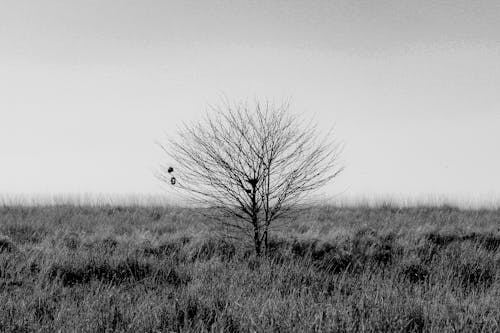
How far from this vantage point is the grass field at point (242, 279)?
404cm

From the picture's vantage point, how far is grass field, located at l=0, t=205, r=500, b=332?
4.04 metres

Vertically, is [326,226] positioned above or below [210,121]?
below

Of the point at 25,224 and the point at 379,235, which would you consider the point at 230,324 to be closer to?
the point at 379,235

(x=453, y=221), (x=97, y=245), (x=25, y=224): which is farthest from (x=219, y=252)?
(x=453, y=221)

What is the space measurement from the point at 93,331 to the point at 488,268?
697 cm

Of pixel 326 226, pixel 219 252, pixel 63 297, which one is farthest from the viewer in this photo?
pixel 326 226

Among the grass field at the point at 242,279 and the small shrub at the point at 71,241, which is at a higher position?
the small shrub at the point at 71,241

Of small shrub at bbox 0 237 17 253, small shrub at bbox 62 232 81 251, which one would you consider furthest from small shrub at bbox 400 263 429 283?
small shrub at bbox 0 237 17 253

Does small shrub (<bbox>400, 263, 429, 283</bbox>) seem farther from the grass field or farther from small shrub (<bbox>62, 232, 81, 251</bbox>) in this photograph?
small shrub (<bbox>62, 232, 81, 251</bbox>)

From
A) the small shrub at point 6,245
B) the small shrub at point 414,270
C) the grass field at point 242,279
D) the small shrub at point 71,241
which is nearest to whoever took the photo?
the grass field at point 242,279

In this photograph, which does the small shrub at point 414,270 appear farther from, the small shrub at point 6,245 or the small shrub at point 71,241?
the small shrub at point 6,245

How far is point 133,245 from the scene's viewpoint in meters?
8.99

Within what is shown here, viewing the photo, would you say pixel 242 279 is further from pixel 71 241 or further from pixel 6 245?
pixel 6 245

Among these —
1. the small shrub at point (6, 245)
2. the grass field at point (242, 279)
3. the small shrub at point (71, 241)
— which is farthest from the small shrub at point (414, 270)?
the small shrub at point (6, 245)
